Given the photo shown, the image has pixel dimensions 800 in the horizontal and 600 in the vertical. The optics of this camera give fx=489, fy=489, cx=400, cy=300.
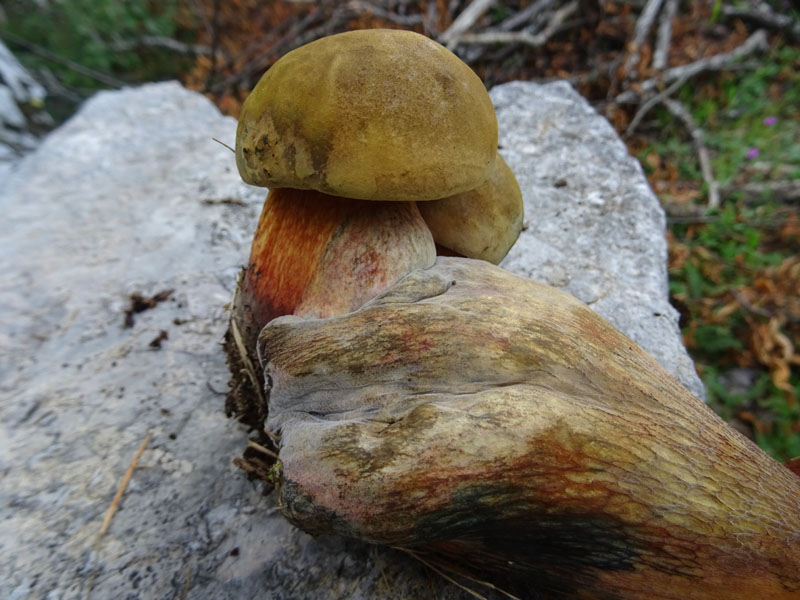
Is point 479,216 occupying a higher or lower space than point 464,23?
lower

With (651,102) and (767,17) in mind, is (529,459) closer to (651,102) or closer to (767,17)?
(651,102)

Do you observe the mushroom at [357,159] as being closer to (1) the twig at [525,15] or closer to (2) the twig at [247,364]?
(2) the twig at [247,364]

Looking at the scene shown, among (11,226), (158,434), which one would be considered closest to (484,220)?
(158,434)

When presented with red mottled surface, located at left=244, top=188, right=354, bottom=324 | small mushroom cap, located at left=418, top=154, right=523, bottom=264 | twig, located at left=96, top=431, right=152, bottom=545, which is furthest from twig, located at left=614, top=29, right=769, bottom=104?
twig, located at left=96, top=431, right=152, bottom=545

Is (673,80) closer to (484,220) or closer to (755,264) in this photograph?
(755,264)

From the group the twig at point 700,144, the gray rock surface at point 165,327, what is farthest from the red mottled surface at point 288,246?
the twig at point 700,144

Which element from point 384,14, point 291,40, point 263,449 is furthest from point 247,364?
point 291,40

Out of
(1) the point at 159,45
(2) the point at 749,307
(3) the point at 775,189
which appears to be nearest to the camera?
(2) the point at 749,307
